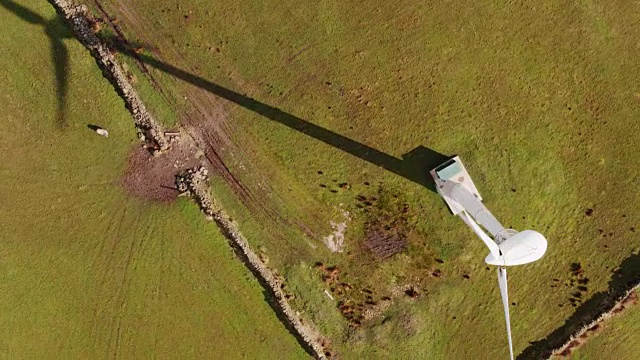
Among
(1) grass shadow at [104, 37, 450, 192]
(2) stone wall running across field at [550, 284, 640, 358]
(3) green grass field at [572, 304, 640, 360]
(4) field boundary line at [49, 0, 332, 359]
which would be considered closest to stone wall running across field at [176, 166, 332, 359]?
(4) field boundary line at [49, 0, 332, 359]

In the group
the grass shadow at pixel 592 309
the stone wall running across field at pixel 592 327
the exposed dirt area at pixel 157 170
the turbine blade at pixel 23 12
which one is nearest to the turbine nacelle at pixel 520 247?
the grass shadow at pixel 592 309

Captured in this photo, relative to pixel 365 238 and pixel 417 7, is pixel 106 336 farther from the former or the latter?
pixel 417 7

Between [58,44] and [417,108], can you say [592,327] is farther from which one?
[58,44]

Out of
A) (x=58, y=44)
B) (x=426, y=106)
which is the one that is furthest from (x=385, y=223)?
(x=58, y=44)

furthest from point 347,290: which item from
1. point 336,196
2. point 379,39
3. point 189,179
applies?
point 379,39

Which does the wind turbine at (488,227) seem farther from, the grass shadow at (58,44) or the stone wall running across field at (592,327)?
the grass shadow at (58,44)

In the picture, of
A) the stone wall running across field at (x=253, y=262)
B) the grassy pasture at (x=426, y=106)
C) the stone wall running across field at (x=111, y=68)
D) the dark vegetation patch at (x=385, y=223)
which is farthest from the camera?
the dark vegetation patch at (x=385, y=223)
